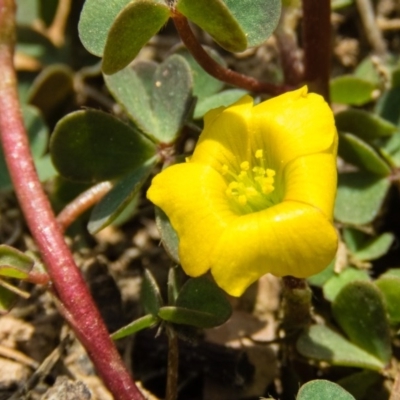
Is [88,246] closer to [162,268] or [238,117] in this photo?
[162,268]

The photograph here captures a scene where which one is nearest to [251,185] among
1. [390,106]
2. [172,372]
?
[172,372]

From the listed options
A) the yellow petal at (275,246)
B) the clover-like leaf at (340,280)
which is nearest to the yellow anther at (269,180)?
the yellow petal at (275,246)

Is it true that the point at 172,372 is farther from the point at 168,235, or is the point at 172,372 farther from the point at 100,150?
the point at 100,150

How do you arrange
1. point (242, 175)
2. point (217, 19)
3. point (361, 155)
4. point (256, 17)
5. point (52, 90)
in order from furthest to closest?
point (52, 90) → point (361, 155) → point (242, 175) → point (256, 17) → point (217, 19)

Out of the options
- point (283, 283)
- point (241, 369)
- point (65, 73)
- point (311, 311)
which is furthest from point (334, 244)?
point (65, 73)

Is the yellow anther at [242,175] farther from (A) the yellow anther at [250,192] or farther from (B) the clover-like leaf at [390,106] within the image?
(B) the clover-like leaf at [390,106]

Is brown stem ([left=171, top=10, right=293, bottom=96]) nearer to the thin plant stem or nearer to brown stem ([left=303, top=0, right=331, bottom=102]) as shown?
brown stem ([left=303, top=0, right=331, bottom=102])

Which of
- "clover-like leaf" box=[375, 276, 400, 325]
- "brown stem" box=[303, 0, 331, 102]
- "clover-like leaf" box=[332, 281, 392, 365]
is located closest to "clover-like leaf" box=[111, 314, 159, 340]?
"clover-like leaf" box=[332, 281, 392, 365]
